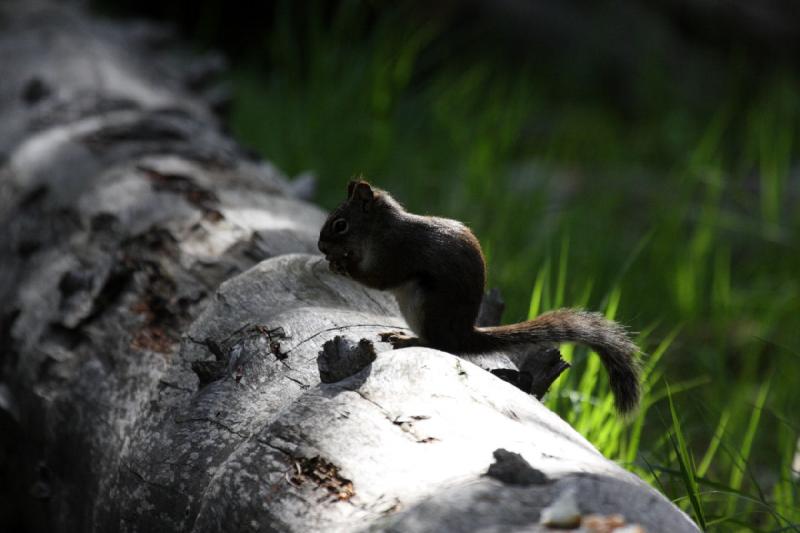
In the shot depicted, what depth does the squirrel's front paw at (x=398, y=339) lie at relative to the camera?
1684 mm

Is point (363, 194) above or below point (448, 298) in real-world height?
above

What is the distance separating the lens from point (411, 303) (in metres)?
1.82

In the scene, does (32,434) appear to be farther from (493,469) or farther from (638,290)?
(638,290)

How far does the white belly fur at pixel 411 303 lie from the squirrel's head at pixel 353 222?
0.13 m

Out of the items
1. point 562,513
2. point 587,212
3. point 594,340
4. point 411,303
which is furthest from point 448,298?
point 587,212

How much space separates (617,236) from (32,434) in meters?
2.66

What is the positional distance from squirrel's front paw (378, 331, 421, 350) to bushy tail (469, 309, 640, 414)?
0.12m

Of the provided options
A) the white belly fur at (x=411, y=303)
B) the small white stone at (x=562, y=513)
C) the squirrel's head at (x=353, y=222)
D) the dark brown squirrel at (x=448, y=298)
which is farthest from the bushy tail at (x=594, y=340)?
the small white stone at (x=562, y=513)

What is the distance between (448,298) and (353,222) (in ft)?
1.04

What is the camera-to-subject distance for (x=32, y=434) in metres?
2.08

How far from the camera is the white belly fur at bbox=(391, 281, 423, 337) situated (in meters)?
1.79

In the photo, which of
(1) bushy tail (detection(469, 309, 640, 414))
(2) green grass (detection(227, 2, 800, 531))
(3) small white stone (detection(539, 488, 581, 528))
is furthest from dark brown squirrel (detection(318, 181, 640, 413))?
(3) small white stone (detection(539, 488, 581, 528))

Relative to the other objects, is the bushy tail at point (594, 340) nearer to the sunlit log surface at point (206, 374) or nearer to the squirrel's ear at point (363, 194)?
the sunlit log surface at point (206, 374)

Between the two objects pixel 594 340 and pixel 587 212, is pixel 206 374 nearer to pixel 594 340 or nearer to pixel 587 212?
pixel 594 340
